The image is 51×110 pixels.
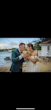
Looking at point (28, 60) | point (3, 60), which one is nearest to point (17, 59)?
point (28, 60)

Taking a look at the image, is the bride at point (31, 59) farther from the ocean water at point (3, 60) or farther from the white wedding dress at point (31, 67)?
the ocean water at point (3, 60)

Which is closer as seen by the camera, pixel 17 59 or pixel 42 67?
pixel 17 59

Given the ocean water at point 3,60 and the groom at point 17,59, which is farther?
the ocean water at point 3,60

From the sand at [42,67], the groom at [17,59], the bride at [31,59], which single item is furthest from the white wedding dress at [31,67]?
the groom at [17,59]

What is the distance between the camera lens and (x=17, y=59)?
10.6 feet

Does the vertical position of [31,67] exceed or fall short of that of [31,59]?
it falls short

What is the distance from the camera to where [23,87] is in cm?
323

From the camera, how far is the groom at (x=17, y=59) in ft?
10.6

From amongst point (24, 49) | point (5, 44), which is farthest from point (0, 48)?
point (24, 49)

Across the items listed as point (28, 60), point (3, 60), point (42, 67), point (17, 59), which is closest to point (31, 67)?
point (28, 60)

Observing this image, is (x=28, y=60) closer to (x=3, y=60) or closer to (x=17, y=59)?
(x=17, y=59)

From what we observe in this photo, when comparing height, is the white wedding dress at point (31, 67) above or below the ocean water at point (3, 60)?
below

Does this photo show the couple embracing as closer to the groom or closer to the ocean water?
the groom

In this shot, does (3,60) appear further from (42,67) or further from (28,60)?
(42,67)
